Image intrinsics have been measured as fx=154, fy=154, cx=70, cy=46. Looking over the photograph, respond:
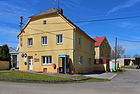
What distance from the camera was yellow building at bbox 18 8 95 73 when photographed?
853 inches

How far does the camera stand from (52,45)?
2275 cm

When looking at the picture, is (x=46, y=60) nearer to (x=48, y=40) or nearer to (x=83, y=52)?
(x=48, y=40)

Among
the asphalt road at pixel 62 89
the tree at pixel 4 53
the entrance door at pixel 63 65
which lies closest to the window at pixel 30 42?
the entrance door at pixel 63 65

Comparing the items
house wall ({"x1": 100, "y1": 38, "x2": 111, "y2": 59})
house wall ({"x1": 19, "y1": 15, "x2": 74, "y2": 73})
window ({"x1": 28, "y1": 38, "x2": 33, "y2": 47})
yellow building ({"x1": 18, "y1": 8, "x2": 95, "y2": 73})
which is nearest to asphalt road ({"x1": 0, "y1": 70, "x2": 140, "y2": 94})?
yellow building ({"x1": 18, "y1": 8, "x2": 95, "y2": 73})

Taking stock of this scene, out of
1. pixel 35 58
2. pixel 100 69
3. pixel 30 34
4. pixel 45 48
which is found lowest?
pixel 100 69

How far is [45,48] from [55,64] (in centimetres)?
305

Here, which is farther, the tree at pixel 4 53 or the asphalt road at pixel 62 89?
the tree at pixel 4 53

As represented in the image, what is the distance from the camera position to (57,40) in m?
22.8

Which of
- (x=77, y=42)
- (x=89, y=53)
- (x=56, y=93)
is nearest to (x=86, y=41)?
(x=89, y=53)

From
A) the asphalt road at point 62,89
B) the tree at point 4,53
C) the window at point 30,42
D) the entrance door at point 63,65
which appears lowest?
the asphalt road at point 62,89

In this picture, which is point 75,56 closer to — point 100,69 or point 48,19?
point 48,19

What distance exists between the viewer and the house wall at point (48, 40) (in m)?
21.9

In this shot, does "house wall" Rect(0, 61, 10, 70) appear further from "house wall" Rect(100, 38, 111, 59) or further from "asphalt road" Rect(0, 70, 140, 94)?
"house wall" Rect(100, 38, 111, 59)

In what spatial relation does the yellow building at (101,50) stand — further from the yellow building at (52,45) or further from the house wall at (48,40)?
the house wall at (48,40)
